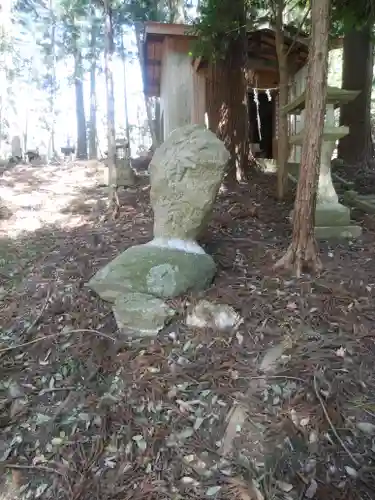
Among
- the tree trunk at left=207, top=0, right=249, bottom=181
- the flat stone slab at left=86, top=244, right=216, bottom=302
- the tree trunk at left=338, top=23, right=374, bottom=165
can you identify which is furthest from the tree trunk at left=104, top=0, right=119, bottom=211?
the tree trunk at left=338, top=23, right=374, bottom=165

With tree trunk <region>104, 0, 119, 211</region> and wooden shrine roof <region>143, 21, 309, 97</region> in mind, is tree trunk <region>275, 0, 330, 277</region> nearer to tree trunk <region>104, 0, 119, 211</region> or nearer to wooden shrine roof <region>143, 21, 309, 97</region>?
tree trunk <region>104, 0, 119, 211</region>

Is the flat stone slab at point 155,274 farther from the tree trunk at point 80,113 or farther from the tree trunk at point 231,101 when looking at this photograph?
the tree trunk at point 80,113

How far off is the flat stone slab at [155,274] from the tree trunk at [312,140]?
2.90 ft

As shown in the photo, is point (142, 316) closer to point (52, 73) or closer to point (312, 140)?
point (312, 140)

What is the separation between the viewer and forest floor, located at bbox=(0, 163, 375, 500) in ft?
7.93

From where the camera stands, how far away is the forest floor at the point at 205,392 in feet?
7.93

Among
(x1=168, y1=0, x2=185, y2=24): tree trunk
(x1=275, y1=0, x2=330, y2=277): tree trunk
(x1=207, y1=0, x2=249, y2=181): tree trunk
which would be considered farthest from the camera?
(x1=168, y1=0, x2=185, y2=24): tree trunk

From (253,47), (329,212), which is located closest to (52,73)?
(253,47)

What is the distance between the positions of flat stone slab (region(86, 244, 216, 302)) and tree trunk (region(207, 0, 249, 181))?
3.82 m

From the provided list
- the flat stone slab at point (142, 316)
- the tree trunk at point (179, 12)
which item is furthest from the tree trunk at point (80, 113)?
the flat stone slab at point (142, 316)

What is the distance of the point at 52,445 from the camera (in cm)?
272

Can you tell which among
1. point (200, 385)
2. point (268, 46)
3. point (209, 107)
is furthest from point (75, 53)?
point (200, 385)

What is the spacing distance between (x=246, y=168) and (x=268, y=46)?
14.7 feet

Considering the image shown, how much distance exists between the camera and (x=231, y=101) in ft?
24.3
